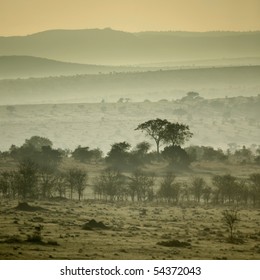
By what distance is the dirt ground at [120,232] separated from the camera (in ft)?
100

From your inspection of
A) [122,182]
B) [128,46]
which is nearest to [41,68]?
[128,46]

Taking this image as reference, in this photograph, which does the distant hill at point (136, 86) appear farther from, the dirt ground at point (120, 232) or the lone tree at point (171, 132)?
the dirt ground at point (120, 232)

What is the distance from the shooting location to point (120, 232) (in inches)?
1435

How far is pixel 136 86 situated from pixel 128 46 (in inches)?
1286

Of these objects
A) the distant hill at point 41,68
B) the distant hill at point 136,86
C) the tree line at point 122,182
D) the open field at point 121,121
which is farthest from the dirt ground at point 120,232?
the distant hill at point 136,86

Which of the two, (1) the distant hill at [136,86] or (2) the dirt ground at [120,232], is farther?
(1) the distant hill at [136,86]

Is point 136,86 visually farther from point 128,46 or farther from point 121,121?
point 121,121

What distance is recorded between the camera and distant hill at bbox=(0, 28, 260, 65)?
331 ft

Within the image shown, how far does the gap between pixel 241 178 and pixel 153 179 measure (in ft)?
22.1

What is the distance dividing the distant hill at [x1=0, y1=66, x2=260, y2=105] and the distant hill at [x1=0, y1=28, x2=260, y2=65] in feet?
13.6

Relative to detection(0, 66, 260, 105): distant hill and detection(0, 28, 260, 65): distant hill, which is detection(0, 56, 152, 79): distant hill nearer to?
detection(0, 66, 260, 105): distant hill

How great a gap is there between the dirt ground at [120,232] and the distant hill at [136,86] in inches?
Result: 3387
